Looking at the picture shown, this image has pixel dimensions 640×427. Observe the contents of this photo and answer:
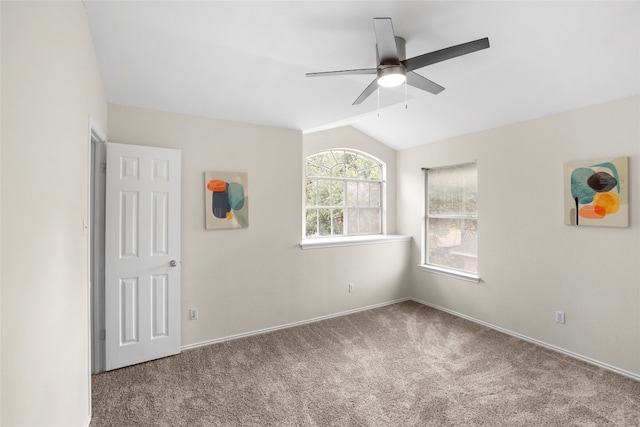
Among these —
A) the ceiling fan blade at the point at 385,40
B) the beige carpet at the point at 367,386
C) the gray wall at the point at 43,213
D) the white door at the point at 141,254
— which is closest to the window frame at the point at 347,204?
the beige carpet at the point at 367,386

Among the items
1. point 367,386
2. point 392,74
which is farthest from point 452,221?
point 392,74

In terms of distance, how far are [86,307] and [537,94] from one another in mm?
4150

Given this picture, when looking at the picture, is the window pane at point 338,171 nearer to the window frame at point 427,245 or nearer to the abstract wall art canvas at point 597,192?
the window frame at point 427,245

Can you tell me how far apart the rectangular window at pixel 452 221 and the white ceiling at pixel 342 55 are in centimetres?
84

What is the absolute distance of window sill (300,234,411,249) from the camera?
13.4 feet

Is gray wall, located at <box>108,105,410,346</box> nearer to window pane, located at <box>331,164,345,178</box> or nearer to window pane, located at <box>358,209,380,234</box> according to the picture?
window pane, located at <box>358,209,380,234</box>

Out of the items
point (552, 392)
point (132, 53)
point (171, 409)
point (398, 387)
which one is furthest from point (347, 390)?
point (132, 53)

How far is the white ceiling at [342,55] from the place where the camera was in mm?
1995

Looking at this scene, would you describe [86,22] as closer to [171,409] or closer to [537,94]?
[171,409]

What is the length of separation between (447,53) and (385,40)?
0.38m

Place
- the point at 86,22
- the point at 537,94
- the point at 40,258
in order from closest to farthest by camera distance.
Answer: the point at 40,258, the point at 86,22, the point at 537,94

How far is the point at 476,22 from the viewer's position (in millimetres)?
2096

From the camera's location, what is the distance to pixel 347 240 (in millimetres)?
4410

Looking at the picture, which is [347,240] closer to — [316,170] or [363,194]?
[363,194]
